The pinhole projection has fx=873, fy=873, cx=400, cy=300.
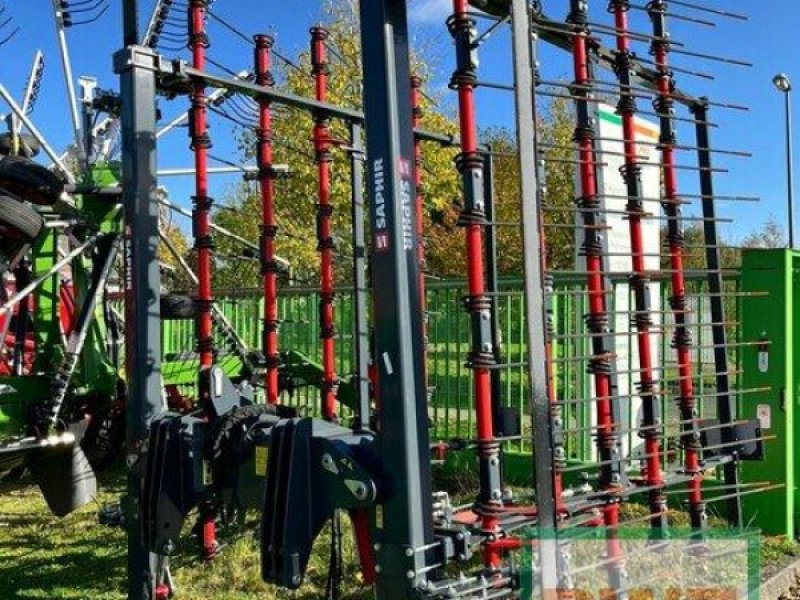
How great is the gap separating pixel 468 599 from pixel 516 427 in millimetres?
1999

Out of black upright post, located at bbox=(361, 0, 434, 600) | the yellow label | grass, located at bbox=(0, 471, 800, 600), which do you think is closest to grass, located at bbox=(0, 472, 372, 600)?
grass, located at bbox=(0, 471, 800, 600)

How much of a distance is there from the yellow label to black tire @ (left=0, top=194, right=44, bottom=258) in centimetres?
292

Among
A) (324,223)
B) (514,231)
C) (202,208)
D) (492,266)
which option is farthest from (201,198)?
(514,231)

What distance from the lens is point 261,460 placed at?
354cm

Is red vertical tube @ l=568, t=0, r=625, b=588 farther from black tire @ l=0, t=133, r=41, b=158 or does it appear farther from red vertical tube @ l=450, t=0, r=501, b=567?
black tire @ l=0, t=133, r=41, b=158

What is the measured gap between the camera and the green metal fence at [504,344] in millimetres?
6770

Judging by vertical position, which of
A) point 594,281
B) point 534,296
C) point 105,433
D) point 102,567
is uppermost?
point 594,281

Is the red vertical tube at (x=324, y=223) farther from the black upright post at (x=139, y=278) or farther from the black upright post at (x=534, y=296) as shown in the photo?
the black upright post at (x=534, y=296)

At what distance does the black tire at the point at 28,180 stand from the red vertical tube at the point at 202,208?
4.61 feet

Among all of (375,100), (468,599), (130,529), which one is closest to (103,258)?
(130,529)

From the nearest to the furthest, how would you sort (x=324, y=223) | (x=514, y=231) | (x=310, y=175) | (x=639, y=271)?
(x=639, y=271) < (x=324, y=223) < (x=310, y=175) < (x=514, y=231)

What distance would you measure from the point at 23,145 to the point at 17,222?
2.30 meters

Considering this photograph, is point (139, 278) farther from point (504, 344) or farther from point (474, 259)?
point (504, 344)

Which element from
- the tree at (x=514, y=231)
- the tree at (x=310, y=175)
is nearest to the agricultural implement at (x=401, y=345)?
the tree at (x=310, y=175)
